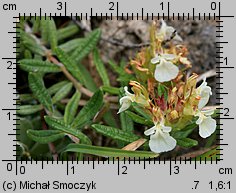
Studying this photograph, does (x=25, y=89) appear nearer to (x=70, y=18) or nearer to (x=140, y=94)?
(x=70, y=18)

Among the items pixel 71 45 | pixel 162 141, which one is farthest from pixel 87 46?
pixel 162 141

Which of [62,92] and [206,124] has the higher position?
[62,92]

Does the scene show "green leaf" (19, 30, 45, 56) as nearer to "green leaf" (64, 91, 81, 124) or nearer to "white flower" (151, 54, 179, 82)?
"green leaf" (64, 91, 81, 124)

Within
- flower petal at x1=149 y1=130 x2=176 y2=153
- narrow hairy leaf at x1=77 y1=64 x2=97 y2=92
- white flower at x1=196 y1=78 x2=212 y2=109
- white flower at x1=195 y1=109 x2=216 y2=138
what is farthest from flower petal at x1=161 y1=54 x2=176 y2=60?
narrow hairy leaf at x1=77 y1=64 x2=97 y2=92

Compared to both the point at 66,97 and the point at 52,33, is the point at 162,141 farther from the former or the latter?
the point at 52,33

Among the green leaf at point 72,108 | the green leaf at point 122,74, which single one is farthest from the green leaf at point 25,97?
the green leaf at point 122,74

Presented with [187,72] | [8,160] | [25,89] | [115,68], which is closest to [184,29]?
[187,72]

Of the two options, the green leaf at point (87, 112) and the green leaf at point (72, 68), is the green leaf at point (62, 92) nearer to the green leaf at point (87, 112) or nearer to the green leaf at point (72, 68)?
the green leaf at point (72, 68)
